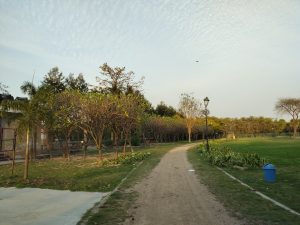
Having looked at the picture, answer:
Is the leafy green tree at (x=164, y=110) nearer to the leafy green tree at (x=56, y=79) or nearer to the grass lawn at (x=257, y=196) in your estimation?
the leafy green tree at (x=56, y=79)

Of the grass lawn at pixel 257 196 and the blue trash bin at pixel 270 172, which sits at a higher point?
the blue trash bin at pixel 270 172

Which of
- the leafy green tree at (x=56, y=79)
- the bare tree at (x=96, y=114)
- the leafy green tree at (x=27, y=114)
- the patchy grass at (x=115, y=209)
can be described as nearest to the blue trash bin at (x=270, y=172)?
the patchy grass at (x=115, y=209)

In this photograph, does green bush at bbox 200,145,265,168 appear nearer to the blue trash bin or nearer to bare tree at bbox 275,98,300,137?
the blue trash bin

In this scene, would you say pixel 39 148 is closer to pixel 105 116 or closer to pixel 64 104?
pixel 64 104

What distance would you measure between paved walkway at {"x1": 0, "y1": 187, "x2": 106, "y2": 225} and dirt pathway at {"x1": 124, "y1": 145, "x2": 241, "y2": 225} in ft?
4.56

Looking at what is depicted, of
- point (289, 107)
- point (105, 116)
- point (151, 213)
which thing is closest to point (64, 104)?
point (105, 116)

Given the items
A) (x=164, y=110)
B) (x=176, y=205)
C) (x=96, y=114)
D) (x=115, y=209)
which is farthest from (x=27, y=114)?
(x=164, y=110)

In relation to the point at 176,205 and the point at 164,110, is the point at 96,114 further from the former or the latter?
the point at 164,110

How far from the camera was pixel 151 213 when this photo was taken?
29.7 ft

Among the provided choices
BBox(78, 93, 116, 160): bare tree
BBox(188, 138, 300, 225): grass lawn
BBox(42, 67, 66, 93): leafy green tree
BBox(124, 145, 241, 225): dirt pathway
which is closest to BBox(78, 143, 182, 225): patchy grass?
BBox(124, 145, 241, 225): dirt pathway

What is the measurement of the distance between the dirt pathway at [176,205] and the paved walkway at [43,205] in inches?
54.7

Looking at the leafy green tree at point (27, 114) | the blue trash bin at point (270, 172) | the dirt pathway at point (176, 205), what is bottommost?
the dirt pathway at point (176, 205)

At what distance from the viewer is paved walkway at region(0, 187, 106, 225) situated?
8477 millimetres

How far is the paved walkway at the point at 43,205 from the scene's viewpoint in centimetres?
848
